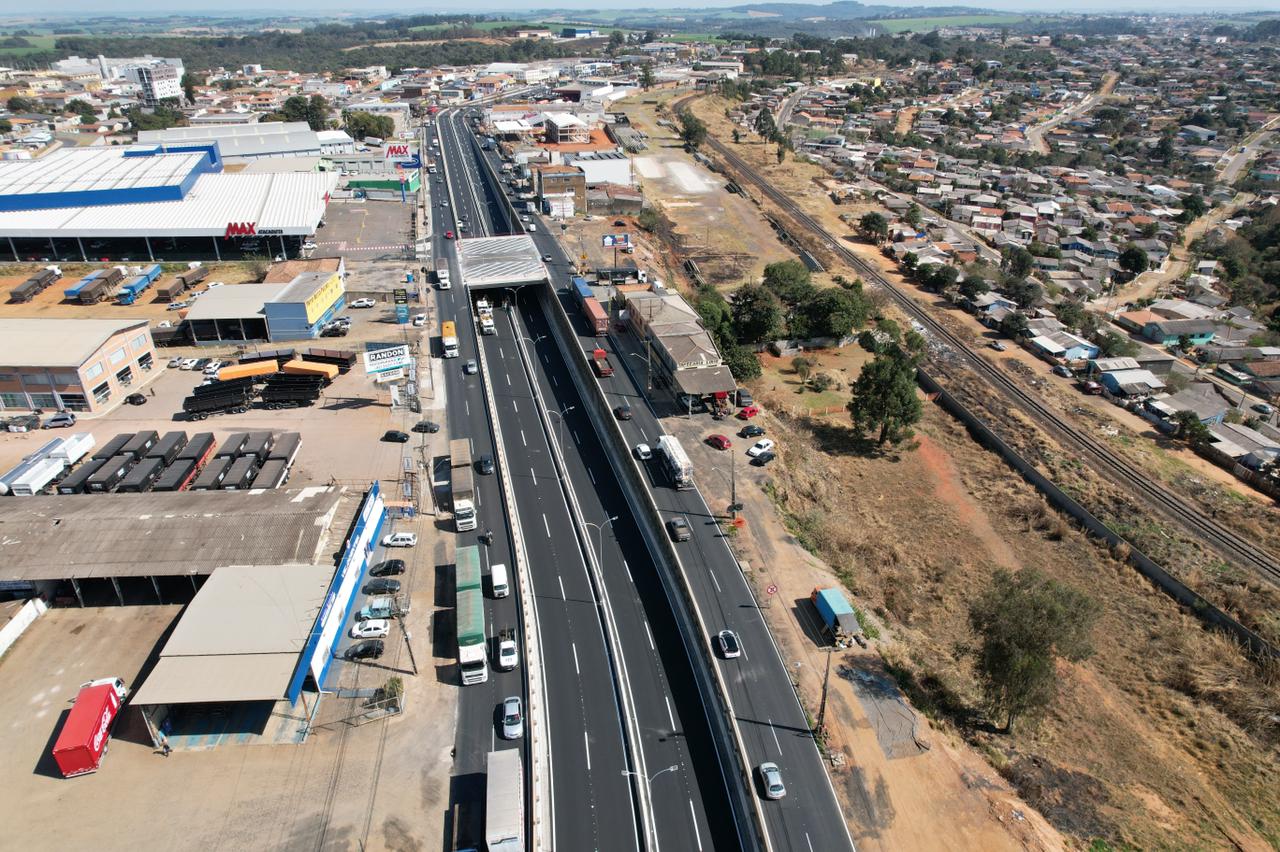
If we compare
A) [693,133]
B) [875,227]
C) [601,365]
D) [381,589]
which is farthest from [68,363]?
[693,133]

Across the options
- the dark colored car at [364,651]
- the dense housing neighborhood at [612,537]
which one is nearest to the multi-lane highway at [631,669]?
the dense housing neighborhood at [612,537]

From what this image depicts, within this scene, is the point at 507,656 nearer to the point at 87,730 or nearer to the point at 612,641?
the point at 612,641

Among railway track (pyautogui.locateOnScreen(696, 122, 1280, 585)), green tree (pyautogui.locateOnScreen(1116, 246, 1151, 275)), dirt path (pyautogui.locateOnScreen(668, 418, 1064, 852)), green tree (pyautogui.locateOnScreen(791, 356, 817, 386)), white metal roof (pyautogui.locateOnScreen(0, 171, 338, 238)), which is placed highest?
white metal roof (pyautogui.locateOnScreen(0, 171, 338, 238))

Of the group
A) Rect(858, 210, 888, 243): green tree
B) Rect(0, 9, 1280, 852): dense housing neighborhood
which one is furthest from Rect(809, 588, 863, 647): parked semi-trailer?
Rect(858, 210, 888, 243): green tree

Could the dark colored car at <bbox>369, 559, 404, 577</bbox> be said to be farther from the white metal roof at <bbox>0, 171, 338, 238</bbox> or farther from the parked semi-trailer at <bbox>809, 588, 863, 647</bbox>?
the white metal roof at <bbox>0, 171, 338, 238</bbox>

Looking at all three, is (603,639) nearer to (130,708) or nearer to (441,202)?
(130,708)

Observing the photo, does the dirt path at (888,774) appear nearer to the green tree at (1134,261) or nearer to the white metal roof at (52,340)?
the white metal roof at (52,340)

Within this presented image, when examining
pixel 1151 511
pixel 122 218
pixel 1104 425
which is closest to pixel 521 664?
pixel 1151 511
